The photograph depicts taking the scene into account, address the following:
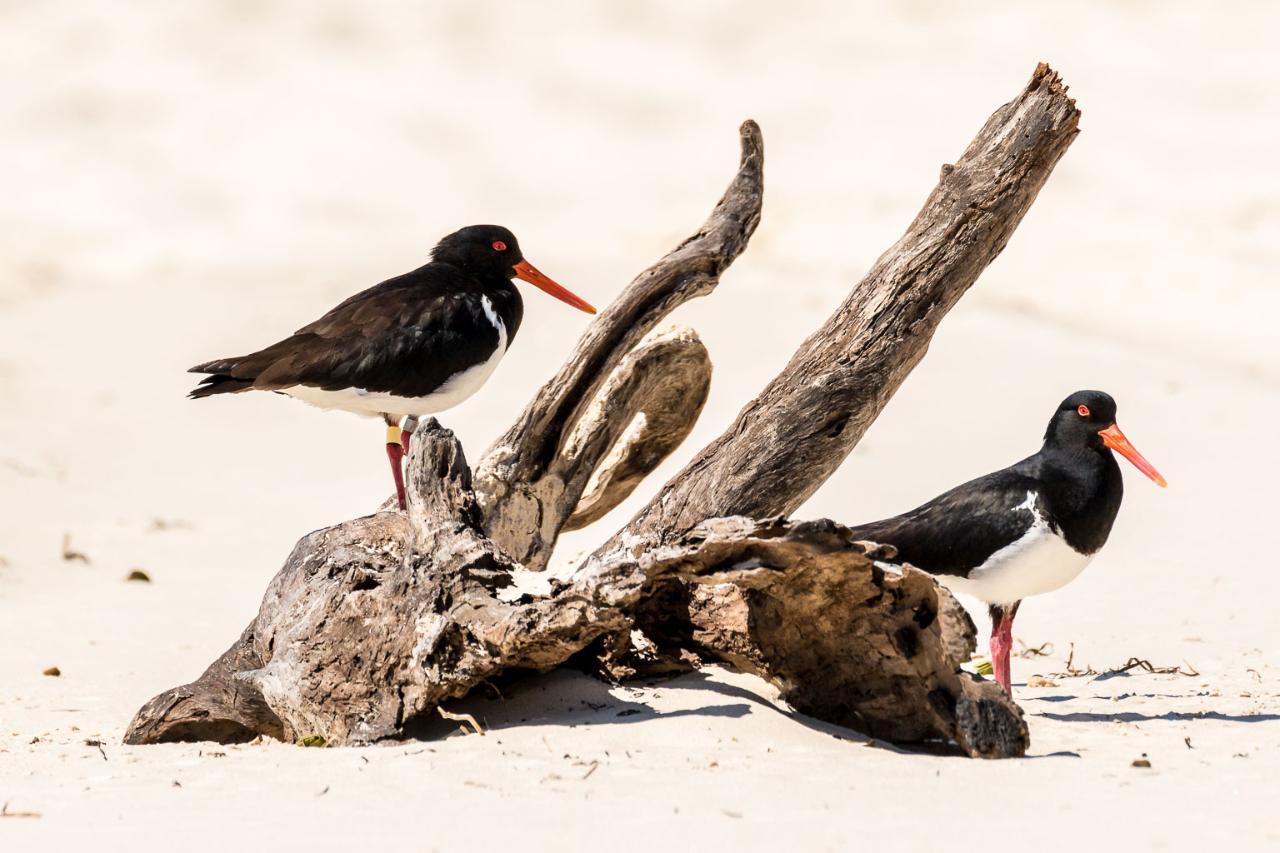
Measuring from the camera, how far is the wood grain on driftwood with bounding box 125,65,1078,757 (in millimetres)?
4754

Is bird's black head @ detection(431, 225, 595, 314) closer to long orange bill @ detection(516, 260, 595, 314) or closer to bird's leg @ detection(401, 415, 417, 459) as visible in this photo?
long orange bill @ detection(516, 260, 595, 314)

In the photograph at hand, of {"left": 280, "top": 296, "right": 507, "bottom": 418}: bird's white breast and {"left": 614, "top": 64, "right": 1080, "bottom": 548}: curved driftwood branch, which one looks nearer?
{"left": 614, "top": 64, "right": 1080, "bottom": 548}: curved driftwood branch

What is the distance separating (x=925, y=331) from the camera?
6.10m

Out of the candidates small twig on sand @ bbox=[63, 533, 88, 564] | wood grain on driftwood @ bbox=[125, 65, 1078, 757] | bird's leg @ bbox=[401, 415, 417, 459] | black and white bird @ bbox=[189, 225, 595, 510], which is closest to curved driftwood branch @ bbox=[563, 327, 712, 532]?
wood grain on driftwood @ bbox=[125, 65, 1078, 757]

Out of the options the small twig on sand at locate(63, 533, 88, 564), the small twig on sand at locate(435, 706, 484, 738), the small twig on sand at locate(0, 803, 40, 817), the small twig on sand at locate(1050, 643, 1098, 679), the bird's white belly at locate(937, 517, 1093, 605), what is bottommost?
the small twig on sand at locate(0, 803, 40, 817)

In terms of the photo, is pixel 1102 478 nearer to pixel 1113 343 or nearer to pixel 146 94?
pixel 1113 343

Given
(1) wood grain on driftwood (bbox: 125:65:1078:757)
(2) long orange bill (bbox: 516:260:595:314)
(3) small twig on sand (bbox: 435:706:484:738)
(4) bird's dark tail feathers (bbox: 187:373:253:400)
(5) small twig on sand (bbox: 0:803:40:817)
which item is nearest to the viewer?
(5) small twig on sand (bbox: 0:803:40:817)

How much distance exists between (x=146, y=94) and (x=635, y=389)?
76.4 ft

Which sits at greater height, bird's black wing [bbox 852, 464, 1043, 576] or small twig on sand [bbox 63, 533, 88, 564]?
bird's black wing [bbox 852, 464, 1043, 576]

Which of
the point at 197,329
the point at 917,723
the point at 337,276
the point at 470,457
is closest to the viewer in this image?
the point at 917,723

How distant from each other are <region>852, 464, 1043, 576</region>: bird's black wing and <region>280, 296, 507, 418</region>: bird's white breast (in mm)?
2022

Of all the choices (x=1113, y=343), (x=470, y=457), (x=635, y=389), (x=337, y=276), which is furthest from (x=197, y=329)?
(x=635, y=389)

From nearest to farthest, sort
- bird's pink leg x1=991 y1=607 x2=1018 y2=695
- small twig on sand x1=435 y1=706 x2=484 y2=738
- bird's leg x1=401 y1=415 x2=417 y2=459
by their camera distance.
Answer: small twig on sand x1=435 y1=706 x2=484 y2=738, bird's pink leg x1=991 y1=607 x2=1018 y2=695, bird's leg x1=401 y1=415 x2=417 y2=459

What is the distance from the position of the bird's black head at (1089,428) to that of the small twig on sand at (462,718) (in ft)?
9.86
